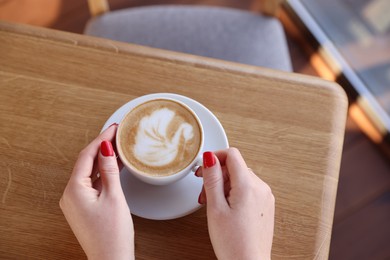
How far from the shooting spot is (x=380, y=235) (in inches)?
54.5

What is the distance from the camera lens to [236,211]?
0.66 meters

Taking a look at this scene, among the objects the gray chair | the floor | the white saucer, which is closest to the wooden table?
the white saucer

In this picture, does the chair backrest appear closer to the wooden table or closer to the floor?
the wooden table

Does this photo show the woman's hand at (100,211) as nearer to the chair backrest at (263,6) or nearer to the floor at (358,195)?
the chair backrest at (263,6)

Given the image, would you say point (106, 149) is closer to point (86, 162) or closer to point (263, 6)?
point (86, 162)

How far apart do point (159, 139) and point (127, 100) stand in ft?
0.38

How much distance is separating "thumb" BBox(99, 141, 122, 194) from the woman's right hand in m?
0.14

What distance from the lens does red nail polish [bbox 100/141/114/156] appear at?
67 cm

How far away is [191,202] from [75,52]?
36 cm

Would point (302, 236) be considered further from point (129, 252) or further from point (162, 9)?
Result: point (162, 9)

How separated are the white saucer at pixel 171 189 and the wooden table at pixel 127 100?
0.03 meters

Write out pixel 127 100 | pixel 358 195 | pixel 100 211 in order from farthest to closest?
pixel 358 195, pixel 127 100, pixel 100 211

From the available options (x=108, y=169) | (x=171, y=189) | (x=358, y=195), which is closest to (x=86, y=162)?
(x=108, y=169)

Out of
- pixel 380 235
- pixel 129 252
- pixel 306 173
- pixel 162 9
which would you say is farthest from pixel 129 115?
pixel 380 235
